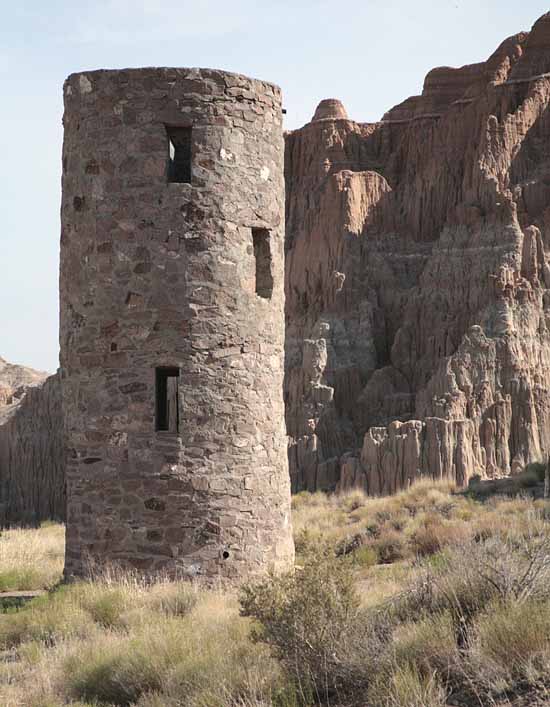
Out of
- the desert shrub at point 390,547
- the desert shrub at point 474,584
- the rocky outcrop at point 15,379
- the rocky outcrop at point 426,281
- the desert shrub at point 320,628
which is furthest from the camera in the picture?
the rocky outcrop at point 15,379

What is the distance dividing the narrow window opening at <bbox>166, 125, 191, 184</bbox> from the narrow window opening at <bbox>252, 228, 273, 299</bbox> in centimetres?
97

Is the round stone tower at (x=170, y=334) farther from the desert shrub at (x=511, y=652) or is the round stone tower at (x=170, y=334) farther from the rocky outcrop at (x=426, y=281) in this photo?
the rocky outcrop at (x=426, y=281)

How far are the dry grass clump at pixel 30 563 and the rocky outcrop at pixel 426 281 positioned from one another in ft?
70.7

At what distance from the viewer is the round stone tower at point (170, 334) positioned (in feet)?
36.7

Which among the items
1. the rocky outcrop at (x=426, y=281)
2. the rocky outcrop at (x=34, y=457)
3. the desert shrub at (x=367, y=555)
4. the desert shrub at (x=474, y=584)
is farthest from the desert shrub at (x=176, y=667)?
the rocky outcrop at (x=34, y=457)

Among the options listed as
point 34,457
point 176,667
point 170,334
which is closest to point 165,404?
point 170,334

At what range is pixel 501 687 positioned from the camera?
6332mm

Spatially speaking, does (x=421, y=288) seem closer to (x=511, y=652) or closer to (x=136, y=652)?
(x=136, y=652)

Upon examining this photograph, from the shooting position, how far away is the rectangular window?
11328mm

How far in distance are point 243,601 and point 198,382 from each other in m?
3.71

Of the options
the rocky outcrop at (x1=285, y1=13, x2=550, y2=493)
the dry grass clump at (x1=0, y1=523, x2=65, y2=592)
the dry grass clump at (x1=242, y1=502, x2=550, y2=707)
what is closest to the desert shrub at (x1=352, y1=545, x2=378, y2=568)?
the dry grass clump at (x1=0, y1=523, x2=65, y2=592)

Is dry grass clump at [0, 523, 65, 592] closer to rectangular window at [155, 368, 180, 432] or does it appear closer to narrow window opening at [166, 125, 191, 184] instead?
rectangular window at [155, 368, 180, 432]

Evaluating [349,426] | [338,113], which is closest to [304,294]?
[349,426]

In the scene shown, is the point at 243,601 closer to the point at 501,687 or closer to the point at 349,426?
the point at 501,687
